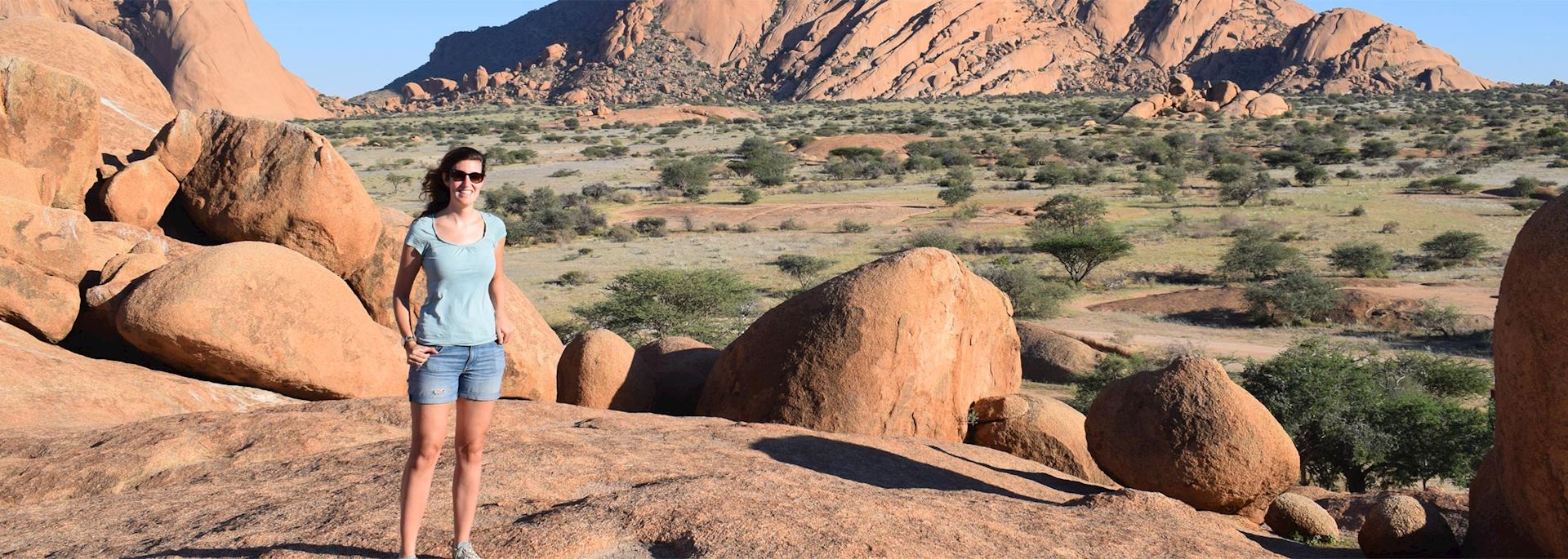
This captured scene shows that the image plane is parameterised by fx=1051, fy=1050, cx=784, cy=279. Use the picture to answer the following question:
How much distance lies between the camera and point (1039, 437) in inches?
344

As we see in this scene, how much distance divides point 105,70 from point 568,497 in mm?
9495

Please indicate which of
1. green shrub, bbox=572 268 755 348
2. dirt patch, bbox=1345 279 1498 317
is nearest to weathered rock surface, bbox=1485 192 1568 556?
green shrub, bbox=572 268 755 348

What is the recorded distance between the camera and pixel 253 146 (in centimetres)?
910

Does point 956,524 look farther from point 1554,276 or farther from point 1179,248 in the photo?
point 1179,248

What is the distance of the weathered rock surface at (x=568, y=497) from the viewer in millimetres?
4324

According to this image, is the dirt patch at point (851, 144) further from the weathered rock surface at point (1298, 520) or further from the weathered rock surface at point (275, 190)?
the weathered rock surface at point (1298, 520)

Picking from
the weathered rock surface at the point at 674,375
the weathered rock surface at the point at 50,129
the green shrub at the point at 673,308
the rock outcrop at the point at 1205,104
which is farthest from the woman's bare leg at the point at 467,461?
the rock outcrop at the point at 1205,104

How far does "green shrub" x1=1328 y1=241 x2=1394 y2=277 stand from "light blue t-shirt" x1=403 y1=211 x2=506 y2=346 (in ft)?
72.4

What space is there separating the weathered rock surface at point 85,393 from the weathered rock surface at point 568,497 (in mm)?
669

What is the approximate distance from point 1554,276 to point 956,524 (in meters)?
2.99

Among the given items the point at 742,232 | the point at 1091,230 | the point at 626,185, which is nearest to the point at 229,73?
the point at 626,185

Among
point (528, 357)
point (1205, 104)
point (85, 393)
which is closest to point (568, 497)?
point (85, 393)

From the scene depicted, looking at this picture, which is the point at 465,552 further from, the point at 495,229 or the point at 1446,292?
the point at 1446,292

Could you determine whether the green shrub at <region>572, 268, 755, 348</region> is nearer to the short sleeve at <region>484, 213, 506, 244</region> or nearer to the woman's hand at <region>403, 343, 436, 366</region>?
the short sleeve at <region>484, 213, 506, 244</region>
